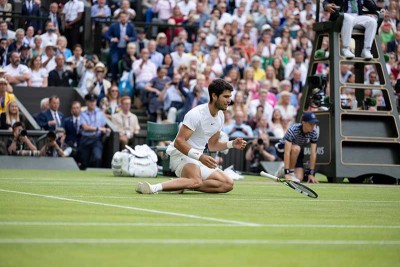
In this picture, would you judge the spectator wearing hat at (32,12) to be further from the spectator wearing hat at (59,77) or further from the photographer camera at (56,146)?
the photographer camera at (56,146)

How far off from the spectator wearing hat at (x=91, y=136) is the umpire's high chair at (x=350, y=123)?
5484mm

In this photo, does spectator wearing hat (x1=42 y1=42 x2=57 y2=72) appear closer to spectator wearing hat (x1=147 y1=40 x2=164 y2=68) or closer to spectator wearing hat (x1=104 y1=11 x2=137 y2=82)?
spectator wearing hat (x1=104 y1=11 x2=137 y2=82)

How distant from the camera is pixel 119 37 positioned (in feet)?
89.4

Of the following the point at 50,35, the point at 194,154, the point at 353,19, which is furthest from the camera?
the point at 50,35

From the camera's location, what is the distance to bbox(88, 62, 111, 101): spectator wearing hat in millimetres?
25344

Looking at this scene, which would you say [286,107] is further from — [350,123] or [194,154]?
[194,154]

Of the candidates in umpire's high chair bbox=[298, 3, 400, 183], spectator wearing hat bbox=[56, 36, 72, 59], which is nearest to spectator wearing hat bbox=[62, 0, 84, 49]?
spectator wearing hat bbox=[56, 36, 72, 59]

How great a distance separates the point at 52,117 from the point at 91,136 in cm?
109

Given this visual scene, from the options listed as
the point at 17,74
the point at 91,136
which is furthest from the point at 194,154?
the point at 17,74

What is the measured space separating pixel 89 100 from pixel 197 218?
14574 millimetres

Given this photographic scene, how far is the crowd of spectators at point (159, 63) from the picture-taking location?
24.8 meters

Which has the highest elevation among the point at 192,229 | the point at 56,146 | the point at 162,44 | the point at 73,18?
the point at 73,18

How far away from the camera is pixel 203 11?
99.2 feet

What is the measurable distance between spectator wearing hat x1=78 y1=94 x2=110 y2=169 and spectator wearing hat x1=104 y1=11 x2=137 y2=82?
3375 mm
